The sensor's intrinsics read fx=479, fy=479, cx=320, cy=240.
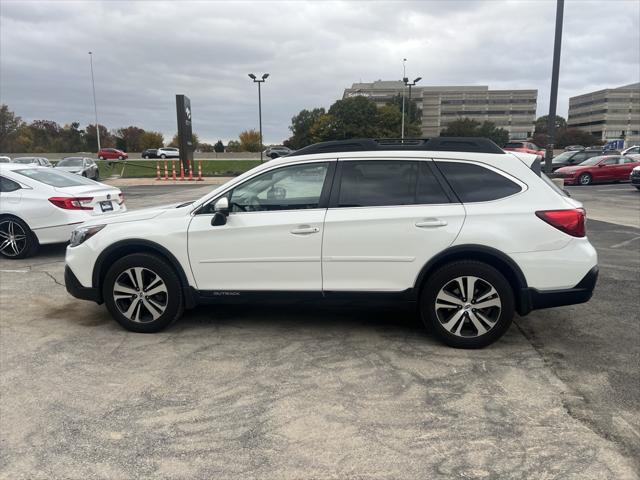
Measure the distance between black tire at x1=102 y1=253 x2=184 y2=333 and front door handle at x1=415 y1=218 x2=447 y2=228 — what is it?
7.19ft

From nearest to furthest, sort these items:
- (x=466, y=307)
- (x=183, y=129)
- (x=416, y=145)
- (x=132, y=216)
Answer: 1. (x=466, y=307)
2. (x=416, y=145)
3. (x=132, y=216)
4. (x=183, y=129)

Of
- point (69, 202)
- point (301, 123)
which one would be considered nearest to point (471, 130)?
point (301, 123)

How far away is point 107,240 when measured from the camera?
14.3 ft

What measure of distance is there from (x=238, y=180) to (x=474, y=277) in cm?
220

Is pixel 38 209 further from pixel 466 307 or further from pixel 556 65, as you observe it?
pixel 556 65

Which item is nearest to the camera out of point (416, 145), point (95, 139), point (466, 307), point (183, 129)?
point (466, 307)

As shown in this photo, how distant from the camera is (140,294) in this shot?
4.39m

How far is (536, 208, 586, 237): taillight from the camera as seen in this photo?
12.7ft

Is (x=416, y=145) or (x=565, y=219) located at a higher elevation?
(x=416, y=145)

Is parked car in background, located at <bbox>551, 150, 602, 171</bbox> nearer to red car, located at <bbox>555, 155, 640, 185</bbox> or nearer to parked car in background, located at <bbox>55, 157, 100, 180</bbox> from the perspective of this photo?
red car, located at <bbox>555, 155, 640, 185</bbox>

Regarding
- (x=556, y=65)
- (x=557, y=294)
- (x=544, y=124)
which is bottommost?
(x=557, y=294)

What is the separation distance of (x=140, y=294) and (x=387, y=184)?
96.5 inches

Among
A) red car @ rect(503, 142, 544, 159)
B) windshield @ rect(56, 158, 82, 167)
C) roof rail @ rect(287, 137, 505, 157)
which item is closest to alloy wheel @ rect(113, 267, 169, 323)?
roof rail @ rect(287, 137, 505, 157)

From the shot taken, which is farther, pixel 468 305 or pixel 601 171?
pixel 601 171
